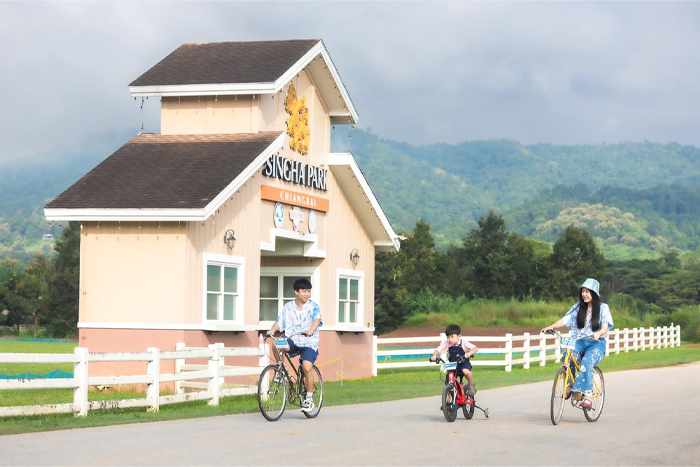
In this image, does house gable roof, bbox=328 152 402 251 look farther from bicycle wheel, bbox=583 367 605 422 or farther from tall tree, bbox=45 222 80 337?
tall tree, bbox=45 222 80 337

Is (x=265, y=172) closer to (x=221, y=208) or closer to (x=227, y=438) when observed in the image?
(x=221, y=208)

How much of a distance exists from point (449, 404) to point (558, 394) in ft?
4.90

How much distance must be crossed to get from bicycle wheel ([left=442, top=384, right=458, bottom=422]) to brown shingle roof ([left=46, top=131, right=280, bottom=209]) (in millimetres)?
7548

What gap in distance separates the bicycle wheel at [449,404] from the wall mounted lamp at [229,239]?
29.4ft

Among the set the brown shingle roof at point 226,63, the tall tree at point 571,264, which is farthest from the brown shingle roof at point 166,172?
the tall tree at point 571,264

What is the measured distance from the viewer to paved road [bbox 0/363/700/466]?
10.6 meters

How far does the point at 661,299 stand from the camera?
110m

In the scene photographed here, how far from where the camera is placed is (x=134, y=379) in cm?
1557

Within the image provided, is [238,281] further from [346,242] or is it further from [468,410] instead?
[468,410]

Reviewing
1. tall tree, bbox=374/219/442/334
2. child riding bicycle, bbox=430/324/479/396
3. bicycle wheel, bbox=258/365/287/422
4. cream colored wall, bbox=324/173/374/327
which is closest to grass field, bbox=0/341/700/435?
bicycle wheel, bbox=258/365/287/422

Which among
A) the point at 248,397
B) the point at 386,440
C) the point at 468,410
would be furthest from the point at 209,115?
the point at 386,440

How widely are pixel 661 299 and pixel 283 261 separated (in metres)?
89.4

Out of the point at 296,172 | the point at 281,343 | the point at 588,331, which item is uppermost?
the point at 296,172

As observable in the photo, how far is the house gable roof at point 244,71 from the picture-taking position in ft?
79.6
